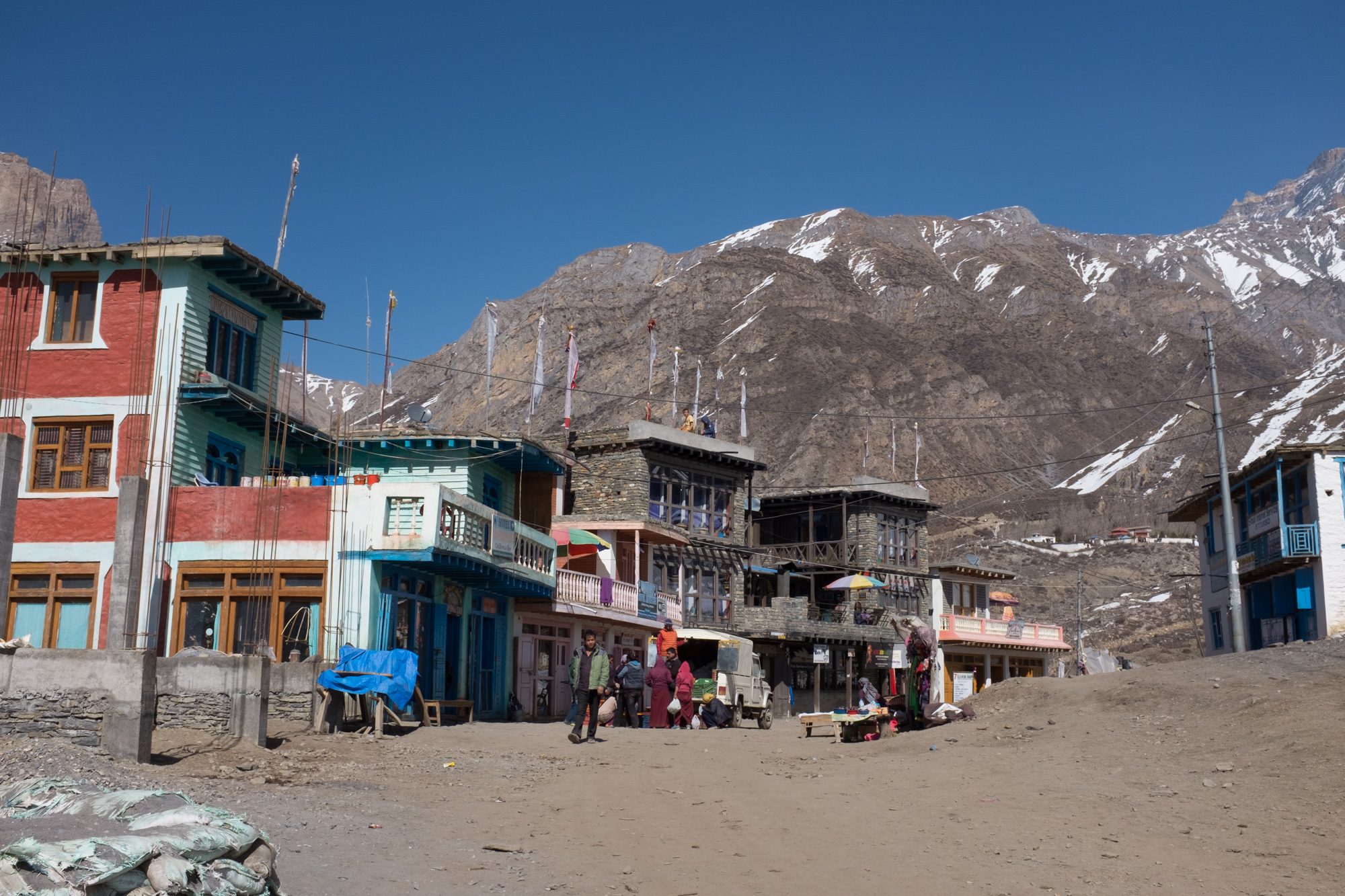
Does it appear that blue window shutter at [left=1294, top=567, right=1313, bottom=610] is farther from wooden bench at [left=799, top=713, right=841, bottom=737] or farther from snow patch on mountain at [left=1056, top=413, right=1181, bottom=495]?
snow patch on mountain at [left=1056, top=413, right=1181, bottom=495]

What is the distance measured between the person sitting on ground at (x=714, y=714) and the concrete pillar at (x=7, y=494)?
15086mm

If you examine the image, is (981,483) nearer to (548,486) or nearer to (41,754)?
(548,486)

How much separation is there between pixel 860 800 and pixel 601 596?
21380 millimetres

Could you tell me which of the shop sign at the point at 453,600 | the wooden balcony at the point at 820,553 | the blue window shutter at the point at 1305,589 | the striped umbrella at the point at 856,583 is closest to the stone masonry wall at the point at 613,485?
the striped umbrella at the point at 856,583

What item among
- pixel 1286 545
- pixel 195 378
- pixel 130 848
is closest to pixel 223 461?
pixel 195 378

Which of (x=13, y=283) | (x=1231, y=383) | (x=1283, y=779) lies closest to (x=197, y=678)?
(x=13, y=283)

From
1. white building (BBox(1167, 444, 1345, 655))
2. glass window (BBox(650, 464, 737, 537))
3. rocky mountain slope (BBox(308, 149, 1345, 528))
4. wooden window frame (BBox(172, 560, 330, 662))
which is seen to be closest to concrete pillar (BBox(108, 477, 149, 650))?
wooden window frame (BBox(172, 560, 330, 662))

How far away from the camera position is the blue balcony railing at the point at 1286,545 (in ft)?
121

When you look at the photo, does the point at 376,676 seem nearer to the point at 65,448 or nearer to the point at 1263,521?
the point at 65,448

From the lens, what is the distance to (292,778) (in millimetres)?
14953

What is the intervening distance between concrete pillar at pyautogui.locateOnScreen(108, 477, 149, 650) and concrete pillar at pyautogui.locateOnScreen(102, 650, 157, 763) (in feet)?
9.56

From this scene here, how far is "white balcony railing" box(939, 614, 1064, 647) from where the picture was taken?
184 feet

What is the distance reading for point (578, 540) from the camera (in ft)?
120

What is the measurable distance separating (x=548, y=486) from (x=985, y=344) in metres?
158
